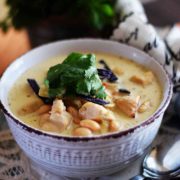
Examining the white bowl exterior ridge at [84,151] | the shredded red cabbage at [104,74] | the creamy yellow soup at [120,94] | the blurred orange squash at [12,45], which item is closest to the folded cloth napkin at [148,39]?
the creamy yellow soup at [120,94]

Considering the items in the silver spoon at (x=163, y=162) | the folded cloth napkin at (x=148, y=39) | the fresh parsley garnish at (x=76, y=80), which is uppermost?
the fresh parsley garnish at (x=76, y=80)

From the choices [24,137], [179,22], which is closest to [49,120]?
[24,137]

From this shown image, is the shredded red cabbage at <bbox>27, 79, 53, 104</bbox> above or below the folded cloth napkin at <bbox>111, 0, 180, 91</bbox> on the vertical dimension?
above

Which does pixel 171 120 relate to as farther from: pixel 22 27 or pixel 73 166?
pixel 22 27

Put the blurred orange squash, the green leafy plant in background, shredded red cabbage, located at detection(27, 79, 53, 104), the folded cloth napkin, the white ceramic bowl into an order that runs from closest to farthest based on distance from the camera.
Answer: the white ceramic bowl, shredded red cabbage, located at detection(27, 79, 53, 104), the folded cloth napkin, the green leafy plant in background, the blurred orange squash

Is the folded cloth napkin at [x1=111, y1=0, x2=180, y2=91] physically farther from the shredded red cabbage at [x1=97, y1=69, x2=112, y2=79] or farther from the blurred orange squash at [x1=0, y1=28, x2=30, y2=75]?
the blurred orange squash at [x1=0, y1=28, x2=30, y2=75]

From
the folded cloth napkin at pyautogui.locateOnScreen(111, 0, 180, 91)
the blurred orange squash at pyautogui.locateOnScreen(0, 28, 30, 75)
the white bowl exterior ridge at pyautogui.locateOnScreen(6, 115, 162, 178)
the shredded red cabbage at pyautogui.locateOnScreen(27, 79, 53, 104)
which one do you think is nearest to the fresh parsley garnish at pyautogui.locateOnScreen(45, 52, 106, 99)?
the shredded red cabbage at pyautogui.locateOnScreen(27, 79, 53, 104)

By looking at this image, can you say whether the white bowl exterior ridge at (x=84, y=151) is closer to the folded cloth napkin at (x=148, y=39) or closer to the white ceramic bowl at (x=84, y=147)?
the white ceramic bowl at (x=84, y=147)
